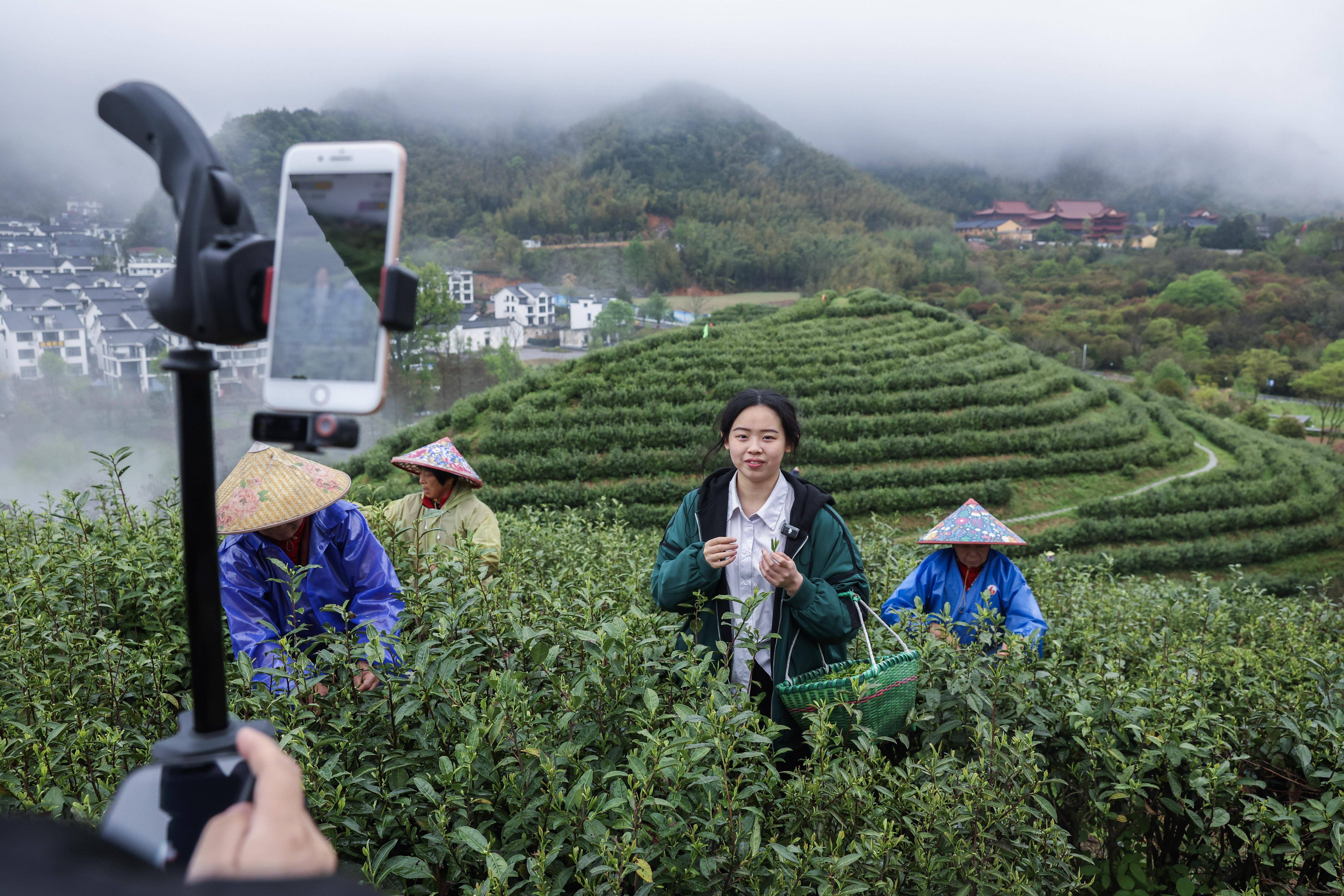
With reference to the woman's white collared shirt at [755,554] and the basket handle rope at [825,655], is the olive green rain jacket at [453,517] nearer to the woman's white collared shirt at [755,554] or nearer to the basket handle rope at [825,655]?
the woman's white collared shirt at [755,554]

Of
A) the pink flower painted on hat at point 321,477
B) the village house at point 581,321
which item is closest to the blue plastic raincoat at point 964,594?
the pink flower painted on hat at point 321,477

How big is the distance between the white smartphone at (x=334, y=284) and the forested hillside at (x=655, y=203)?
3858 centimetres

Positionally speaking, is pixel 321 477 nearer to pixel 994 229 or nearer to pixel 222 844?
pixel 222 844

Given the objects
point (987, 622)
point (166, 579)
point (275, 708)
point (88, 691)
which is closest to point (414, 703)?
point (275, 708)

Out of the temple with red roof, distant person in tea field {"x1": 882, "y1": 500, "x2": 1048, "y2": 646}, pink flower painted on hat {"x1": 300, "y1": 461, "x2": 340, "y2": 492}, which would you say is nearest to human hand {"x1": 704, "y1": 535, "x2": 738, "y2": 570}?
distant person in tea field {"x1": 882, "y1": 500, "x2": 1048, "y2": 646}

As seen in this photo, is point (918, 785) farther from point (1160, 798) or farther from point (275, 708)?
point (275, 708)

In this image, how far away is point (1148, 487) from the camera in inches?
789

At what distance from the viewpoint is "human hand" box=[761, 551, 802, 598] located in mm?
1970

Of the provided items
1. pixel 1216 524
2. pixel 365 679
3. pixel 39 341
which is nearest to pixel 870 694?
pixel 365 679

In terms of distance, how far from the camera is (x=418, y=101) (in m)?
120

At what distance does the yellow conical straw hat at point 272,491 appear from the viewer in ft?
6.81

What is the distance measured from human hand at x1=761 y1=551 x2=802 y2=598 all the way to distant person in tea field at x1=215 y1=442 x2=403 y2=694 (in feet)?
3.07

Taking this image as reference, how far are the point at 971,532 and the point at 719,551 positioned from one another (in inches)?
57.1

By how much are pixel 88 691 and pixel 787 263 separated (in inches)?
2691
